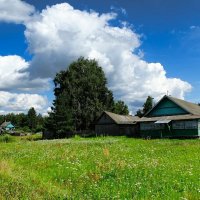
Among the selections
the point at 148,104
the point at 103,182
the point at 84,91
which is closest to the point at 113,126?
the point at 84,91

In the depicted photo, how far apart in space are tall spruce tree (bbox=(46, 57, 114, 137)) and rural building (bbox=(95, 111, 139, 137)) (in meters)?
6.01

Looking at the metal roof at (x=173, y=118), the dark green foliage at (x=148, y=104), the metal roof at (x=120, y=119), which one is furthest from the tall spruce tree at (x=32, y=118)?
the metal roof at (x=173, y=118)

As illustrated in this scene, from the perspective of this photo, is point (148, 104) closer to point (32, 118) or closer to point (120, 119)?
point (120, 119)

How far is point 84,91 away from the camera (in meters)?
65.4

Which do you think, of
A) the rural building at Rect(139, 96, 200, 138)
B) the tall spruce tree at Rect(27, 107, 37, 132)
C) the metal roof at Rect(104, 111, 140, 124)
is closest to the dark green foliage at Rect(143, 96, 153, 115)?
the metal roof at Rect(104, 111, 140, 124)

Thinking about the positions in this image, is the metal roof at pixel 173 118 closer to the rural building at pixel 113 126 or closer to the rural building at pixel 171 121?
the rural building at pixel 171 121

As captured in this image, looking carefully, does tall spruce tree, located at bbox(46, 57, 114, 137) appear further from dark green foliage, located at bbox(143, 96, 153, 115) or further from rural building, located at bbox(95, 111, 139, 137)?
dark green foliage, located at bbox(143, 96, 153, 115)

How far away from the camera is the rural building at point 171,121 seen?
4397 cm

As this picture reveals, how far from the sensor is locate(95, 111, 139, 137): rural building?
2211 inches

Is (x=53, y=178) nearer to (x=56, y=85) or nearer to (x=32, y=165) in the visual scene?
(x=32, y=165)

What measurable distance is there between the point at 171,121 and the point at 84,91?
921 inches

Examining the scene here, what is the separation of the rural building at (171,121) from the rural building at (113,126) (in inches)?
269

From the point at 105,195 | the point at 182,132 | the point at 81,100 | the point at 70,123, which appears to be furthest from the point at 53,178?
the point at 81,100

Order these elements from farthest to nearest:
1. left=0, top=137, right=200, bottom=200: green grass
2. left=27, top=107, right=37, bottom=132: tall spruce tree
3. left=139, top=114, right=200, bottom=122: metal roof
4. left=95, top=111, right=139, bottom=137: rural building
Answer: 1. left=27, top=107, right=37, bottom=132: tall spruce tree
2. left=95, top=111, right=139, bottom=137: rural building
3. left=139, top=114, right=200, bottom=122: metal roof
4. left=0, top=137, right=200, bottom=200: green grass
